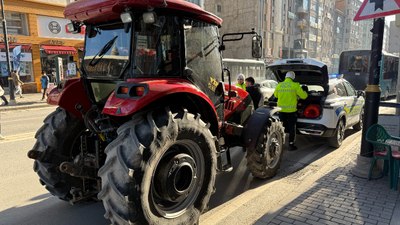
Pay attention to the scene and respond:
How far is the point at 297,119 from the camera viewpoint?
24.0ft

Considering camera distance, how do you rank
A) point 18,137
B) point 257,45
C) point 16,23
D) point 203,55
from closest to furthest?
point 203,55
point 257,45
point 18,137
point 16,23

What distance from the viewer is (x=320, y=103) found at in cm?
716

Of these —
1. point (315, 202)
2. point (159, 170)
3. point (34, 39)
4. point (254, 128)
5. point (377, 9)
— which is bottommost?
point (315, 202)

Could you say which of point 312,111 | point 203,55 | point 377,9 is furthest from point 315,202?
point 312,111

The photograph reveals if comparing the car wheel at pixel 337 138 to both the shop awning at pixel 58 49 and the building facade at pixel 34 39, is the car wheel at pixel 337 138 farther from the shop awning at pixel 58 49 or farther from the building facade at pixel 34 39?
the shop awning at pixel 58 49

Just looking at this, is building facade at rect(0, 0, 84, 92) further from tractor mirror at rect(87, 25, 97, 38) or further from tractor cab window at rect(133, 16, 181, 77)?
tractor cab window at rect(133, 16, 181, 77)

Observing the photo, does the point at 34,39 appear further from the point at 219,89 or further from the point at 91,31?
the point at 219,89

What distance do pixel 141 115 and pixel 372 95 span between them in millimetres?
3968

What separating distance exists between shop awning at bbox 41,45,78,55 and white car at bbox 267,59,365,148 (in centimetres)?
1905

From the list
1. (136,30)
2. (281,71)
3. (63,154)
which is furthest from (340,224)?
(281,71)

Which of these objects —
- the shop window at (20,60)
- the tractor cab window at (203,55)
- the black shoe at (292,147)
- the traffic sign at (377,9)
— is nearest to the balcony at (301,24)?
the shop window at (20,60)

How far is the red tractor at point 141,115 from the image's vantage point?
2.90 m

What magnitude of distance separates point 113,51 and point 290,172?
3781mm

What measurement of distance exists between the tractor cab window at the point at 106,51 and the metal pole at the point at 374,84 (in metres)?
3.95
